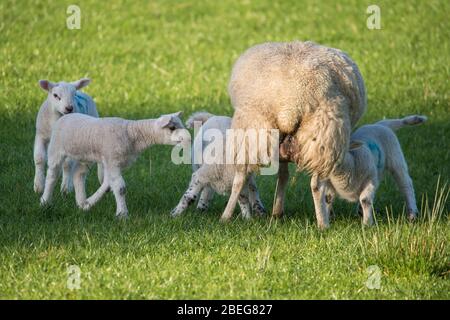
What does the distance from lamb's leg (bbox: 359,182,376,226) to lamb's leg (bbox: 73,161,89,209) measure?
258cm

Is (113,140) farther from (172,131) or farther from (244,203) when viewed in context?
(244,203)

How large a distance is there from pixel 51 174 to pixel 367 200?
2903 mm

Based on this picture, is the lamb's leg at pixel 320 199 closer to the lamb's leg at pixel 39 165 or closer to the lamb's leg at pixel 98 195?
the lamb's leg at pixel 98 195

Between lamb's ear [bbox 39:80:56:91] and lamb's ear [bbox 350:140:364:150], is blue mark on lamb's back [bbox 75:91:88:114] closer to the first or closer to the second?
lamb's ear [bbox 39:80:56:91]

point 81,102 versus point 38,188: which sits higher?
point 81,102

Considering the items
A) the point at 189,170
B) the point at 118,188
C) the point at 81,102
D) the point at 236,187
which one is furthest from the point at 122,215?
the point at 189,170

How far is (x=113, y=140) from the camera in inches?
335

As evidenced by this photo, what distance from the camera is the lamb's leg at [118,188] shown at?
851cm

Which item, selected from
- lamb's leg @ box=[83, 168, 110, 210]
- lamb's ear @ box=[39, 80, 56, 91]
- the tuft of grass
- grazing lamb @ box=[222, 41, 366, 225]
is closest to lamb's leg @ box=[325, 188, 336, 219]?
grazing lamb @ box=[222, 41, 366, 225]

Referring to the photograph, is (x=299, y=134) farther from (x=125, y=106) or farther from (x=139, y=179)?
(x=125, y=106)

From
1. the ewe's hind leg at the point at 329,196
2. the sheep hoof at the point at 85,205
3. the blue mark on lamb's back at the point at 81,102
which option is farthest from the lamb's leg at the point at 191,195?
the blue mark on lamb's back at the point at 81,102

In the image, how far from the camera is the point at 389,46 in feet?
54.9

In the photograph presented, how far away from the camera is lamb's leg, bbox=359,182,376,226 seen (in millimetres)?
8734
